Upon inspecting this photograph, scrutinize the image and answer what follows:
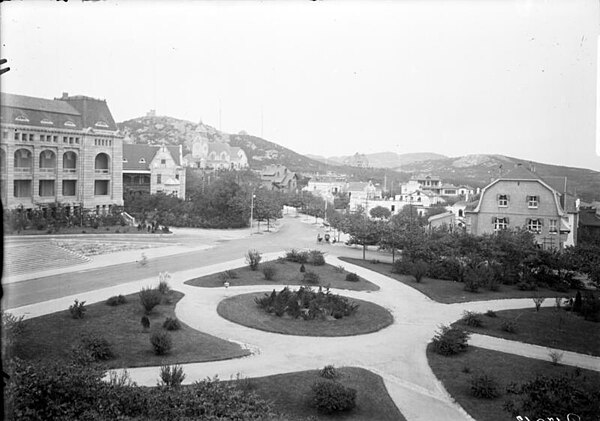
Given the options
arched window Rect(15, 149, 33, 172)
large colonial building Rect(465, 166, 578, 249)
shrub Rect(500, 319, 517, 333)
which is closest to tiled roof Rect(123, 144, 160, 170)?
arched window Rect(15, 149, 33, 172)

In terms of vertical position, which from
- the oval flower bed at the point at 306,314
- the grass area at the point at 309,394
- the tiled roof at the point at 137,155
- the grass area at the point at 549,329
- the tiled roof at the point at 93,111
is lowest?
the grass area at the point at 309,394

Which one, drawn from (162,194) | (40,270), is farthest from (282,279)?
(162,194)

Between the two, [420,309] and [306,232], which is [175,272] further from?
[306,232]

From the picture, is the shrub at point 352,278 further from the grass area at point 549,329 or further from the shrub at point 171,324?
the shrub at point 171,324

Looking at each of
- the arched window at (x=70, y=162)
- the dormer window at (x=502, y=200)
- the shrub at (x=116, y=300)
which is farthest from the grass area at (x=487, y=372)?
the arched window at (x=70, y=162)

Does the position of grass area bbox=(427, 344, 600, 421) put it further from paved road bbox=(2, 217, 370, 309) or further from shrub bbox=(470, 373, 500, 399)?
paved road bbox=(2, 217, 370, 309)

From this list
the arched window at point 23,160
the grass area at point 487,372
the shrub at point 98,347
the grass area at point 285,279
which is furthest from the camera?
the arched window at point 23,160
